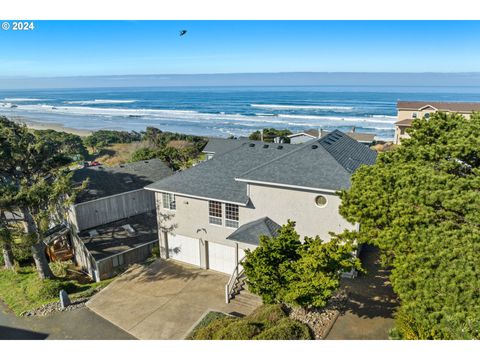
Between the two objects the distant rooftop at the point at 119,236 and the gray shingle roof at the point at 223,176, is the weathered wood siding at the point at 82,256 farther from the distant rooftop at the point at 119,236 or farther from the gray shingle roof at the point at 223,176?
the gray shingle roof at the point at 223,176

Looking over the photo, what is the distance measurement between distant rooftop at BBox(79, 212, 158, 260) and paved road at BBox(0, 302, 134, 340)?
4460mm

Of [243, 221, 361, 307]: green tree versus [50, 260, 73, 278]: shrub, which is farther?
[50, 260, 73, 278]: shrub

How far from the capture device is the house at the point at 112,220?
22094mm

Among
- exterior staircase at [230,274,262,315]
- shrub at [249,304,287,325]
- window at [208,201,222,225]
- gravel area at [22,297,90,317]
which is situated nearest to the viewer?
shrub at [249,304,287,325]

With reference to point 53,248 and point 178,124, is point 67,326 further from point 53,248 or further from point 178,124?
point 178,124

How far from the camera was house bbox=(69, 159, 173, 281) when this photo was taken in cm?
2209

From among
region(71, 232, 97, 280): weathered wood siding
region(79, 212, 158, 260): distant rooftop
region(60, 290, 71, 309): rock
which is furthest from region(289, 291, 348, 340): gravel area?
region(71, 232, 97, 280): weathered wood siding

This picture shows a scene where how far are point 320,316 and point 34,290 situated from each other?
17.1 m

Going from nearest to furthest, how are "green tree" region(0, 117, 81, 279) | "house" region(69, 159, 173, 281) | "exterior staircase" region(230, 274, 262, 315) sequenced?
"exterior staircase" region(230, 274, 262, 315), "green tree" region(0, 117, 81, 279), "house" region(69, 159, 173, 281)

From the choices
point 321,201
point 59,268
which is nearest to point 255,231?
point 321,201

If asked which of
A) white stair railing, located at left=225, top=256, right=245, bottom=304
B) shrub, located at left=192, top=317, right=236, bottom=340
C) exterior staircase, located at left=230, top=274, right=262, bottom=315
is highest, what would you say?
shrub, located at left=192, top=317, right=236, bottom=340

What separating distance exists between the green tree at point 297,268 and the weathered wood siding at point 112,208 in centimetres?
1550

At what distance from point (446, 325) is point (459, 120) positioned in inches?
277

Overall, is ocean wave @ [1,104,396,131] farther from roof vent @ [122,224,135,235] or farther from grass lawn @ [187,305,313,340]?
grass lawn @ [187,305,313,340]
